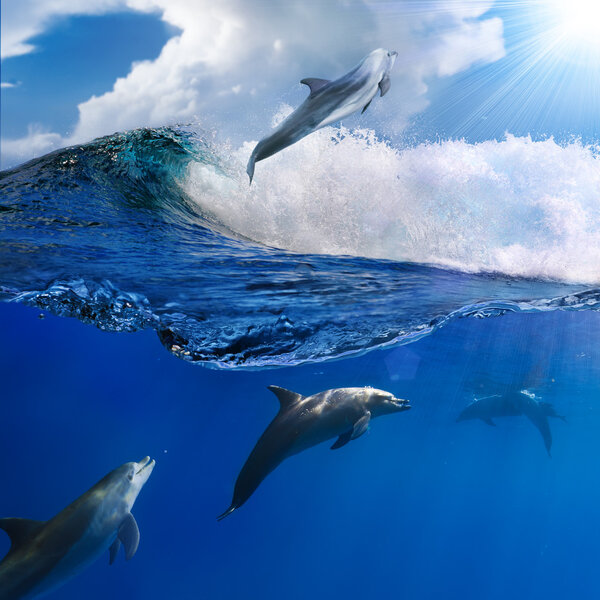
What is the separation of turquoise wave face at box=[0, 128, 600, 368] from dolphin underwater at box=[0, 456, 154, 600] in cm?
296

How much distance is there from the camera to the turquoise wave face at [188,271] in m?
6.61

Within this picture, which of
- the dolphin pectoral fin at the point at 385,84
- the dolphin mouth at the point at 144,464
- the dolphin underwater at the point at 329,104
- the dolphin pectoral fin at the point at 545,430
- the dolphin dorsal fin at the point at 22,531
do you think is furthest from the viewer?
the dolphin pectoral fin at the point at 545,430

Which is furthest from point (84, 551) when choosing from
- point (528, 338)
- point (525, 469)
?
point (525, 469)

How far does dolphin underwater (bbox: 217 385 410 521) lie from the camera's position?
23.8 ft

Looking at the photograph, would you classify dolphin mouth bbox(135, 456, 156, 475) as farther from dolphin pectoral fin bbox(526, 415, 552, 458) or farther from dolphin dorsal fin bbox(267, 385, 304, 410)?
dolphin pectoral fin bbox(526, 415, 552, 458)

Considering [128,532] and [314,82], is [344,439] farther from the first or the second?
[314,82]

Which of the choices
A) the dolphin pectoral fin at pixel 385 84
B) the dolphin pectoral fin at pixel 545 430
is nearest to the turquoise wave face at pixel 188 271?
the dolphin pectoral fin at pixel 385 84

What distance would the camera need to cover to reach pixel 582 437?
134ft

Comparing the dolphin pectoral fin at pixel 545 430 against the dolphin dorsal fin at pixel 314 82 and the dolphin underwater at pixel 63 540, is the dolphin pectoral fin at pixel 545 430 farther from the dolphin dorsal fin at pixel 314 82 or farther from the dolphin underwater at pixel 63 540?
the dolphin dorsal fin at pixel 314 82

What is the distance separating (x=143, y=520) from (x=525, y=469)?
57.9m

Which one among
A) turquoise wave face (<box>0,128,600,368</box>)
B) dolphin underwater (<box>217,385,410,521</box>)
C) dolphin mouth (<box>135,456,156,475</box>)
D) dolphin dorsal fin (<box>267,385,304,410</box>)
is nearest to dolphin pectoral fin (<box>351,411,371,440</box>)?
dolphin underwater (<box>217,385,410,521</box>)

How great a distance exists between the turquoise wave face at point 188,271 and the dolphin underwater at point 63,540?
2960 mm

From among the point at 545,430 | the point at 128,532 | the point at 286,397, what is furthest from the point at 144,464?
the point at 545,430

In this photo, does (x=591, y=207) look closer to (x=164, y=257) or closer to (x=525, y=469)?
(x=164, y=257)
